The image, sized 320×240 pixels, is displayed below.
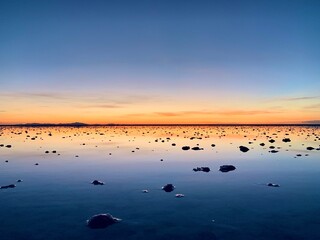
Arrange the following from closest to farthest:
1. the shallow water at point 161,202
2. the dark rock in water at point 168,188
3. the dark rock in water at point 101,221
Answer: the shallow water at point 161,202 → the dark rock in water at point 101,221 → the dark rock in water at point 168,188

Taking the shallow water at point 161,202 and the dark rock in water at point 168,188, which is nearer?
the shallow water at point 161,202

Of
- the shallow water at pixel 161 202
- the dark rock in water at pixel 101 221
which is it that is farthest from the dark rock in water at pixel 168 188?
the dark rock in water at pixel 101 221

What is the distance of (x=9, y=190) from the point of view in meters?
16.6

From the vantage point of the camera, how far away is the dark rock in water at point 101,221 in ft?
36.5

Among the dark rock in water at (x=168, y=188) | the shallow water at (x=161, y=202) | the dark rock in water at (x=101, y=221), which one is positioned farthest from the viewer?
the dark rock in water at (x=168, y=188)

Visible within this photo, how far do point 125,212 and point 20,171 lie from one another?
529 inches

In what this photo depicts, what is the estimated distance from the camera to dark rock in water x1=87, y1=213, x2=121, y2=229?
11.1m

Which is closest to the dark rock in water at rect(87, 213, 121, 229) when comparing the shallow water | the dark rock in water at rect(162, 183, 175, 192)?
the shallow water

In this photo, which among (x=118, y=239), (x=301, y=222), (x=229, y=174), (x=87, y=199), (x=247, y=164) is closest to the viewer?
(x=118, y=239)

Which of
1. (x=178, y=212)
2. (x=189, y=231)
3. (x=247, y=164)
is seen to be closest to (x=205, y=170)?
(x=247, y=164)

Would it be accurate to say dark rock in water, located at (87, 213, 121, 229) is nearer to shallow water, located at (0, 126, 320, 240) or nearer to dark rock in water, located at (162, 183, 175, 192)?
shallow water, located at (0, 126, 320, 240)

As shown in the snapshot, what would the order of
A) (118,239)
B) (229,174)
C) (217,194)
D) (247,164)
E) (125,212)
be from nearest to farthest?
1. (118,239)
2. (125,212)
3. (217,194)
4. (229,174)
5. (247,164)

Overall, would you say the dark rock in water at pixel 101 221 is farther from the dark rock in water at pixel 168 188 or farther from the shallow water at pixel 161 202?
the dark rock in water at pixel 168 188

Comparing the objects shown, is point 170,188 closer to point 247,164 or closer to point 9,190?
point 9,190
